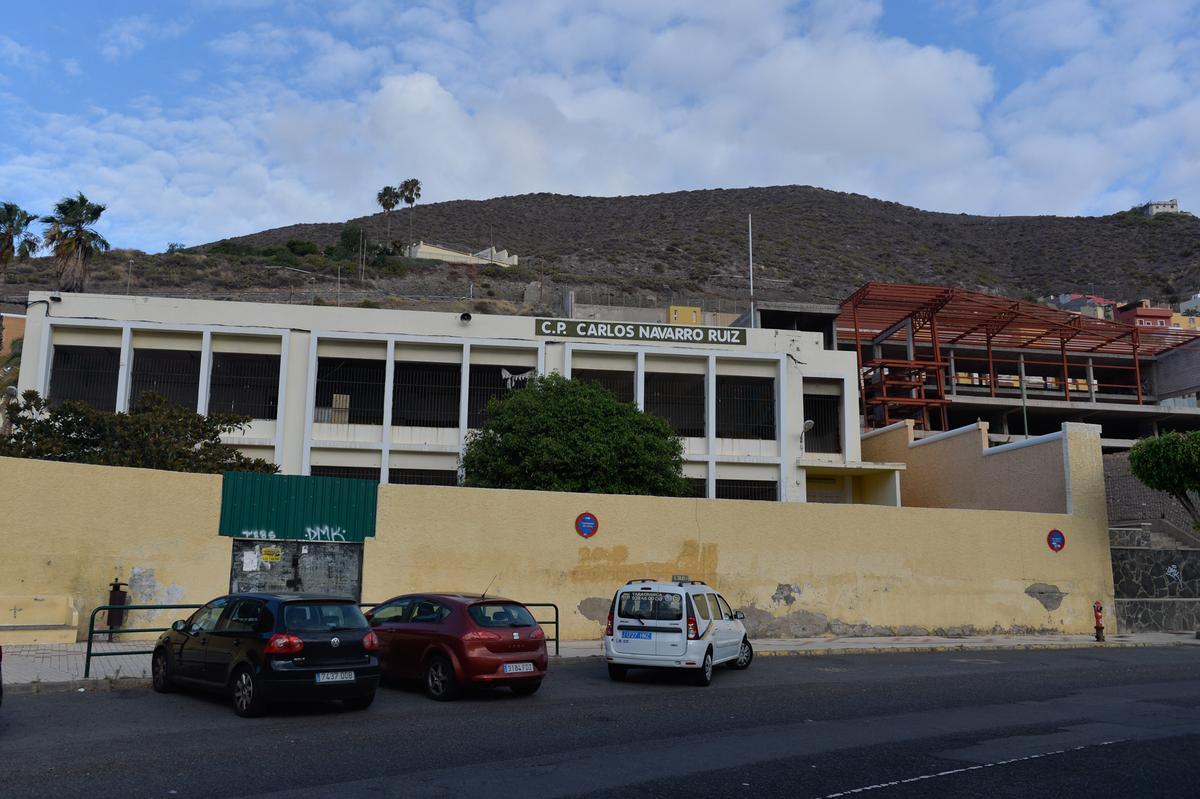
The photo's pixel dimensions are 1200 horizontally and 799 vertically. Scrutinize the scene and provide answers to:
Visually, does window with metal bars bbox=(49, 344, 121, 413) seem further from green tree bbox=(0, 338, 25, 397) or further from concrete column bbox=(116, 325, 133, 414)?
green tree bbox=(0, 338, 25, 397)

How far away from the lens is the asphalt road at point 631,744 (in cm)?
763

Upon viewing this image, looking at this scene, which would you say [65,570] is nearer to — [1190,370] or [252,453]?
[252,453]

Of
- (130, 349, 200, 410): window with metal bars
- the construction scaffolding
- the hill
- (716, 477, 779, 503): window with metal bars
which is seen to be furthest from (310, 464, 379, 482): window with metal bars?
the hill

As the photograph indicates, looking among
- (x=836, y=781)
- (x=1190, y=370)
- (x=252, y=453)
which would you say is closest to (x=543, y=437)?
(x=252, y=453)

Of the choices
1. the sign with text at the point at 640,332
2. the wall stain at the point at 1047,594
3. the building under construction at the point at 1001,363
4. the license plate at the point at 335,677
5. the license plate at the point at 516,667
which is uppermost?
the building under construction at the point at 1001,363

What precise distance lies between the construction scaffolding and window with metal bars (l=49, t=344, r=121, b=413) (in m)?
33.7

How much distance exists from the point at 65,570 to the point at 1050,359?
6156cm

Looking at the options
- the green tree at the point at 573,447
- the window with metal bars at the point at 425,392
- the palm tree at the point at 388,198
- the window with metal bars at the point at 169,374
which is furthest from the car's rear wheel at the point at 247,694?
the palm tree at the point at 388,198

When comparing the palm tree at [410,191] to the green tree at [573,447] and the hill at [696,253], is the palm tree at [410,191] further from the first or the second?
the green tree at [573,447]

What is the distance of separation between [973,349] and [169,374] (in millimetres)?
48384

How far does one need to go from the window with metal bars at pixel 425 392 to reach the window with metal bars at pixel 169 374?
7.90m

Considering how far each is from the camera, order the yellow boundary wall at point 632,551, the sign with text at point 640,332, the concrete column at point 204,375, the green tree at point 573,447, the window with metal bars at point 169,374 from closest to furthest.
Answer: the yellow boundary wall at point 632,551, the green tree at point 573,447, the concrete column at point 204,375, the window with metal bars at point 169,374, the sign with text at point 640,332

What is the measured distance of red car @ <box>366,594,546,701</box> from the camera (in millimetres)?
12312

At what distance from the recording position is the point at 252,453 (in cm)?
3606
